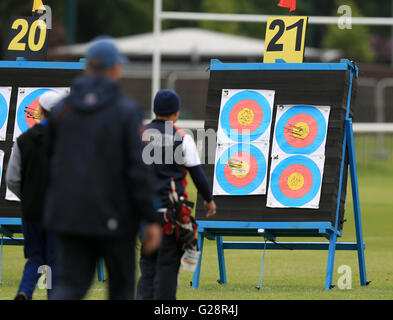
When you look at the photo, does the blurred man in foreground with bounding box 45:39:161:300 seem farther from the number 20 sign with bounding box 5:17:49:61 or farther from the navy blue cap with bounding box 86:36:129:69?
the number 20 sign with bounding box 5:17:49:61

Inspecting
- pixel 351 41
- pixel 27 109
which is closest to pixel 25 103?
pixel 27 109

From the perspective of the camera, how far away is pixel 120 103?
6141 mm

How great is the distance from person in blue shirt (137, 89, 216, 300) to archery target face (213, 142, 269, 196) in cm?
209

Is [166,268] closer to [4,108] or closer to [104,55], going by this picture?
[104,55]

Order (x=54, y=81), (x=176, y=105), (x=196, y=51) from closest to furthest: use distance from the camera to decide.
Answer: (x=176, y=105) → (x=54, y=81) → (x=196, y=51)

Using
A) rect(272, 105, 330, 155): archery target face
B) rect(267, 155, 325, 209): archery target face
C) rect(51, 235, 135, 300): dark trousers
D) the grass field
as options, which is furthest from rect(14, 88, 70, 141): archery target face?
rect(51, 235, 135, 300): dark trousers

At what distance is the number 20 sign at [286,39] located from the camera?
10617mm

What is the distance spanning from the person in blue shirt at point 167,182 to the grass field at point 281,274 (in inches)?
54.8

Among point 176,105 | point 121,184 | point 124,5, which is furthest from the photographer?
point 124,5

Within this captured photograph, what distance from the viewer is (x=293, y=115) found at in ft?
33.8

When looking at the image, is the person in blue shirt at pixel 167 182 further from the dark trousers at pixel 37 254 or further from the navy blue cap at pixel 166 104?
the dark trousers at pixel 37 254
